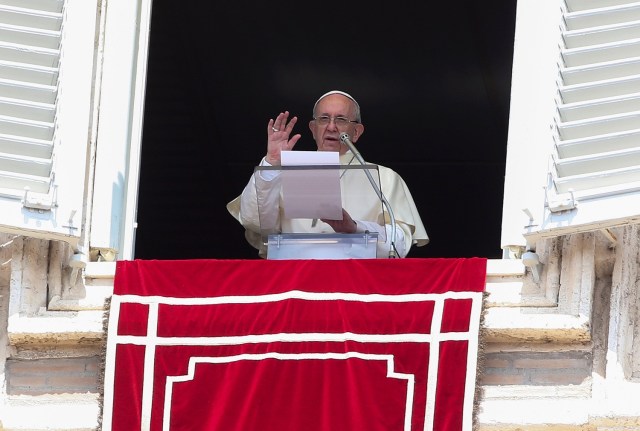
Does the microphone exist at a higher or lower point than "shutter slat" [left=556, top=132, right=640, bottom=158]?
lower

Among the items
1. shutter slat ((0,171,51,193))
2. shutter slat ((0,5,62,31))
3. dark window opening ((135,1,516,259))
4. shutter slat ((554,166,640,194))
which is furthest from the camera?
dark window opening ((135,1,516,259))

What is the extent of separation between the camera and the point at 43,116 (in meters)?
5.97

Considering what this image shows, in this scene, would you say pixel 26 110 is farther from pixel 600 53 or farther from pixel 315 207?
pixel 600 53

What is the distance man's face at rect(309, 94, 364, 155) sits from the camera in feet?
22.6

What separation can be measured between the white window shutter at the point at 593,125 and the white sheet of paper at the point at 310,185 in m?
0.55

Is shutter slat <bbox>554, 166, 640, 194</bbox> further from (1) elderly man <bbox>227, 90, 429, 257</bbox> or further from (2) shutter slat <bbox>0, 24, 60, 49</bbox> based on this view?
(2) shutter slat <bbox>0, 24, 60, 49</bbox>

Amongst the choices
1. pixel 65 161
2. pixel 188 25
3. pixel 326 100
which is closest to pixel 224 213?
pixel 188 25

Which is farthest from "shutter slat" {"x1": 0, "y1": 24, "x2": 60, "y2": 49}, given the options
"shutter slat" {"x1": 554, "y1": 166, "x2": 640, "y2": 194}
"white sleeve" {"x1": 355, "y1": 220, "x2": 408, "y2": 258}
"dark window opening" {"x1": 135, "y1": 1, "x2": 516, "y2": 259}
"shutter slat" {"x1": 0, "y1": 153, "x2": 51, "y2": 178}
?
"dark window opening" {"x1": 135, "y1": 1, "x2": 516, "y2": 259}

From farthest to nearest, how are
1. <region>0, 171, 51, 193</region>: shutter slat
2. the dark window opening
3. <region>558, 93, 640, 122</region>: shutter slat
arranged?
the dark window opening → <region>0, 171, 51, 193</region>: shutter slat → <region>558, 93, 640, 122</region>: shutter slat

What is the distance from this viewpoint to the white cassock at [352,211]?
632cm

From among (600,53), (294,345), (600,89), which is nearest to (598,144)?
(600,89)

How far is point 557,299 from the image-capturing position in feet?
19.1

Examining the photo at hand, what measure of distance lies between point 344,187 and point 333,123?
1.33 ft

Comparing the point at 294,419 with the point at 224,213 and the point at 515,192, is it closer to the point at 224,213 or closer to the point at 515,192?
the point at 515,192
